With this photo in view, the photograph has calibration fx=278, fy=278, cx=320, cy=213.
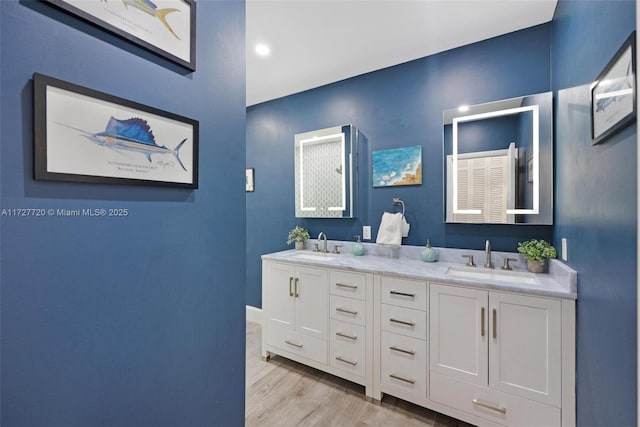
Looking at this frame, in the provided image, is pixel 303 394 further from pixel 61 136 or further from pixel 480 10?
pixel 480 10

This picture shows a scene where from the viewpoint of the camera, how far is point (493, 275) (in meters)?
1.89

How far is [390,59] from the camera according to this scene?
2.40 m

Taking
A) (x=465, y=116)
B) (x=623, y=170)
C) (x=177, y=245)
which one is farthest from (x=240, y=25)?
(x=465, y=116)

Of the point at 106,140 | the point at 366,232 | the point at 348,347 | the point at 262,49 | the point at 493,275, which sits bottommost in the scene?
the point at 348,347

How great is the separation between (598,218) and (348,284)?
1.43m

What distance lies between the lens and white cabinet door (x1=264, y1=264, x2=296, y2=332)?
7.85 ft

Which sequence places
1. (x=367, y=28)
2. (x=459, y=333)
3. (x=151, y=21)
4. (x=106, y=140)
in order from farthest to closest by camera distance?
(x=367, y=28)
(x=459, y=333)
(x=151, y=21)
(x=106, y=140)

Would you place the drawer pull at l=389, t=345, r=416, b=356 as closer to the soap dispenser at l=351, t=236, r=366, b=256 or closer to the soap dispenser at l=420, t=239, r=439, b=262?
the soap dispenser at l=420, t=239, r=439, b=262

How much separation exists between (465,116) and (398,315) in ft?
5.22

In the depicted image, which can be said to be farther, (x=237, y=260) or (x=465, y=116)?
(x=465, y=116)

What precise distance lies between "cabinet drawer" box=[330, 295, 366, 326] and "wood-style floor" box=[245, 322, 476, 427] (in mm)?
526

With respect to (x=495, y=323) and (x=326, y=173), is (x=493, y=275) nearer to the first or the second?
(x=495, y=323)

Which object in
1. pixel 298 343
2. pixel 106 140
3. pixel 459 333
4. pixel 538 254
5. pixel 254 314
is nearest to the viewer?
pixel 106 140

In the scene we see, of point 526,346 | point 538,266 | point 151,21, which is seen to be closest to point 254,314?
point 526,346
